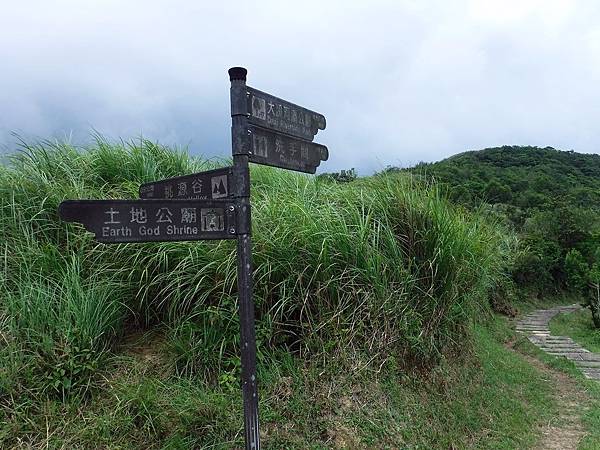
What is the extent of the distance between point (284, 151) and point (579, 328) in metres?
11.1

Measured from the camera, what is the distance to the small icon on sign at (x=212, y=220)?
255 centimetres

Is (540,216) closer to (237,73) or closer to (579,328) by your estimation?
(579,328)

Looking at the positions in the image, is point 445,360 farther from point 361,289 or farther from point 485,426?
point 361,289

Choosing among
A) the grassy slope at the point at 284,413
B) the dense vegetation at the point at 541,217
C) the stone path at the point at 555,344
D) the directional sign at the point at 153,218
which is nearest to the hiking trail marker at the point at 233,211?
the directional sign at the point at 153,218

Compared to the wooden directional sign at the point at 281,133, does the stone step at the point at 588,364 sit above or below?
below

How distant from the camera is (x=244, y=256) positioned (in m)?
2.55

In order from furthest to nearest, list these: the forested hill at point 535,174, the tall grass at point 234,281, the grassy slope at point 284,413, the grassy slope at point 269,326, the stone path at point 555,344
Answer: the forested hill at point 535,174 < the stone path at point 555,344 < the tall grass at point 234,281 < the grassy slope at point 269,326 < the grassy slope at point 284,413

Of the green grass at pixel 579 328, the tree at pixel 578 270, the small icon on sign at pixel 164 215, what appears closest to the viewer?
the small icon on sign at pixel 164 215

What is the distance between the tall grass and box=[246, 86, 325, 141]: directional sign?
1.18 metres

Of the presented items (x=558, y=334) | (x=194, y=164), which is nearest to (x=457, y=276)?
(x=194, y=164)

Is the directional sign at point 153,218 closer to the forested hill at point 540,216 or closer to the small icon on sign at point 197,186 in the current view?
the small icon on sign at point 197,186

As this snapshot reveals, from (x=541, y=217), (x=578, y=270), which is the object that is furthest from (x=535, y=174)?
(x=578, y=270)

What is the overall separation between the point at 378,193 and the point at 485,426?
222 cm

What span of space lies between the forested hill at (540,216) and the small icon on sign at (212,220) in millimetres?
3729
